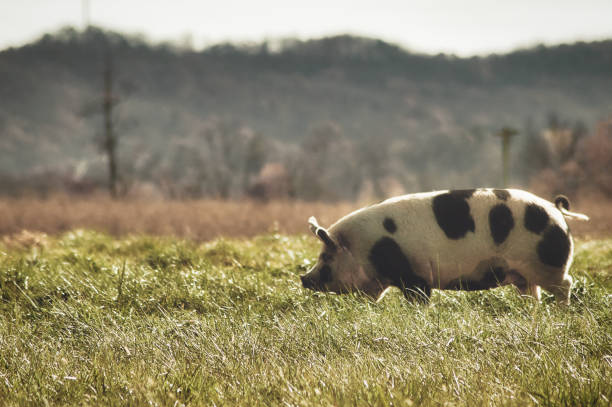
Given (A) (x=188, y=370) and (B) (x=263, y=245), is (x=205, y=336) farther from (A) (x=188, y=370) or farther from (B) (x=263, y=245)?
(B) (x=263, y=245)

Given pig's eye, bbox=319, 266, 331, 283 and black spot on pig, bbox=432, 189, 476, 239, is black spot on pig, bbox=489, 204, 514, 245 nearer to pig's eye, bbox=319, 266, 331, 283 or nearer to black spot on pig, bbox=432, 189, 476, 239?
black spot on pig, bbox=432, 189, 476, 239

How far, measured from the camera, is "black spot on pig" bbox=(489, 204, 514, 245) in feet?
14.0

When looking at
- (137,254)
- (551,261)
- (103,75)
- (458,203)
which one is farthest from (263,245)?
(103,75)

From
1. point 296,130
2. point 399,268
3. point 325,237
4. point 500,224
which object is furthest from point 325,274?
point 296,130

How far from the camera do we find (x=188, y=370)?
2.90 metres

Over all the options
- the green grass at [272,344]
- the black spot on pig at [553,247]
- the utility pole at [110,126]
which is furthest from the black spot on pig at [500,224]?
the utility pole at [110,126]

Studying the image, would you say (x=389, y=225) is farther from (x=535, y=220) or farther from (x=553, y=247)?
(x=553, y=247)

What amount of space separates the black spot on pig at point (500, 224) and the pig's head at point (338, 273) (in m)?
1.11

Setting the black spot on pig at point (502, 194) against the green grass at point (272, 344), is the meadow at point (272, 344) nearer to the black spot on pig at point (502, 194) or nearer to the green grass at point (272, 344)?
the green grass at point (272, 344)

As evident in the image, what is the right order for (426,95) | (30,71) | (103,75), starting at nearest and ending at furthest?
(103,75), (30,71), (426,95)

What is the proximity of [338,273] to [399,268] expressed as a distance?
0.59 meters

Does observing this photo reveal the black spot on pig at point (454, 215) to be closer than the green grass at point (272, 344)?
No

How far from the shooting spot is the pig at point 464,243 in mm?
4262

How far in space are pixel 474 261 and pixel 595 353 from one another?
131cm
